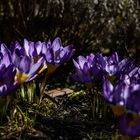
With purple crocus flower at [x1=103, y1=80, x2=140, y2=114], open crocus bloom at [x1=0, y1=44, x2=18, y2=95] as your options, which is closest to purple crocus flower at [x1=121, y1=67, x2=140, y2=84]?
purple crocus flower at [x1=103, y1=80, x2=140, y2=114]

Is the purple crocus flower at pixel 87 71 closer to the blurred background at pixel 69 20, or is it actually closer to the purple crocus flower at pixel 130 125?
the purple crocus flower at pixel 130 125

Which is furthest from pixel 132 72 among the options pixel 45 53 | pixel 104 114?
pixel 45 53

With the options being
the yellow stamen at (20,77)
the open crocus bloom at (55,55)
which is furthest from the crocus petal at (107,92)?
the open crocus bloom at (55,55)

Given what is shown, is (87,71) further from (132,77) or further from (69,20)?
(69,20)

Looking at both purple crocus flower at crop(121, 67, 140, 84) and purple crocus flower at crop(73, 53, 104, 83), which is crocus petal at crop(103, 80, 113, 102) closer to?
purple crocus flower at crop(121, 67, 140, 84)

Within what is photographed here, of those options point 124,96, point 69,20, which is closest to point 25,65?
point 124,96

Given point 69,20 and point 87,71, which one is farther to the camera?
point 69,20
